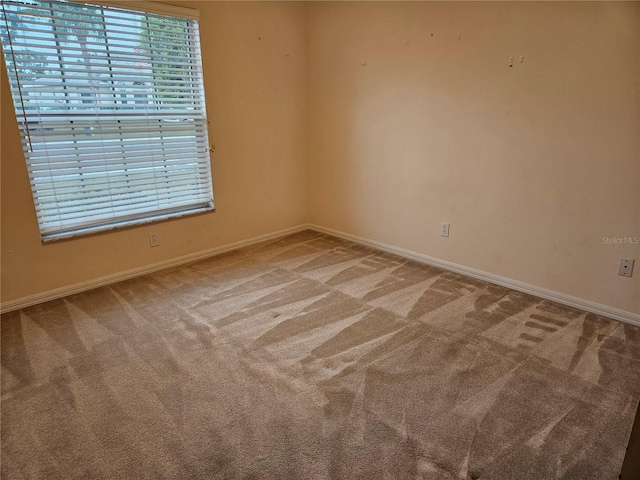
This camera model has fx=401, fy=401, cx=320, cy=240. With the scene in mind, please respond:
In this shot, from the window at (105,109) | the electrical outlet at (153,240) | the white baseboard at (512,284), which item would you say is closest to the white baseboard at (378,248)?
the white baseboard at (512,284)

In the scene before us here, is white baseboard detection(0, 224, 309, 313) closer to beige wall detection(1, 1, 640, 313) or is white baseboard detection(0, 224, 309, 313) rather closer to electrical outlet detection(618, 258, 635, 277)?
beige wall detection(1, 1, 640, 313)

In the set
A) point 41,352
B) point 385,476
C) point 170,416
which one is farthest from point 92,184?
point 385,476

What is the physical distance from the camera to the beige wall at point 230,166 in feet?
8.87

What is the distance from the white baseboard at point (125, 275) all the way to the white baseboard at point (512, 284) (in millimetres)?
989

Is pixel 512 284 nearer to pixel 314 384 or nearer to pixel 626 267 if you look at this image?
pixel 626 267

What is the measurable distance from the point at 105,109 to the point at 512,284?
10.8ft

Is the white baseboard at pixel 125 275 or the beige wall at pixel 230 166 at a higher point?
the beige wall at pixel 230 166

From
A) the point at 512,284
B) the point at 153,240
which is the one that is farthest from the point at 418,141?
the point at 153,240

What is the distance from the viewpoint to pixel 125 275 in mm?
3238

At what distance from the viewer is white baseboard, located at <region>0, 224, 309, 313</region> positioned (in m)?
2.80

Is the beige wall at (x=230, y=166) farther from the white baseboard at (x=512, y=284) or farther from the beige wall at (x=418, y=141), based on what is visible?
the white baseboard at (x=512, y=284)

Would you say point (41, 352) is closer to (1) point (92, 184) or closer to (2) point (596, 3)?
(1) point (92, 184)

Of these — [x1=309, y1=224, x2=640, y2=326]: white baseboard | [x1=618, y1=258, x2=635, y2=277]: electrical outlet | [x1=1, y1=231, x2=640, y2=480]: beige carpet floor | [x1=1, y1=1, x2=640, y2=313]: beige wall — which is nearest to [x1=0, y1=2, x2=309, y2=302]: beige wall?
[x1=1, y1=1, x2=640, y2=313]: beige wall

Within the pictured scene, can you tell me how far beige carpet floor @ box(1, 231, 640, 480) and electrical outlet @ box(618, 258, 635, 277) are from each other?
1.12 ft
